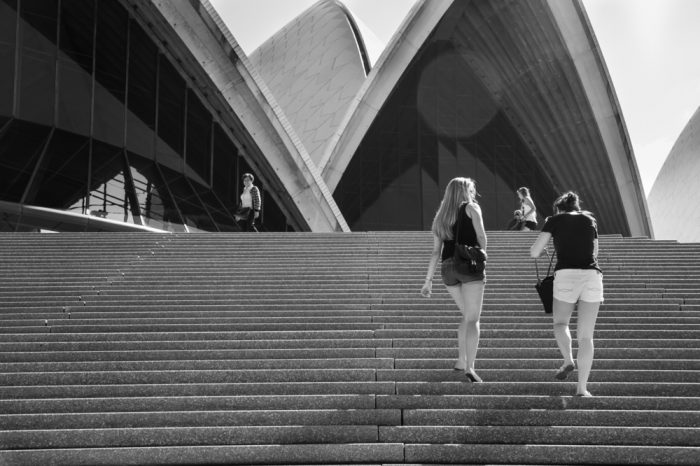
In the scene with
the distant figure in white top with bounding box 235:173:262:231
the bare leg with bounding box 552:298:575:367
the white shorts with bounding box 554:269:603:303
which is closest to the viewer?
the white shorts with bounding box 554:269:603:303

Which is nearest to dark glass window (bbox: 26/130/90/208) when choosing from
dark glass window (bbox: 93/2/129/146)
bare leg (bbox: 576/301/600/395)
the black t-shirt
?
dark glass window (bbox: 93/2/129/146)

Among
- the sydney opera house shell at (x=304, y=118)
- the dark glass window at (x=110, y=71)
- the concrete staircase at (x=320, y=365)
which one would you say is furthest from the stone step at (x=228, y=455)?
the dark glass window at (x=110, y=71)

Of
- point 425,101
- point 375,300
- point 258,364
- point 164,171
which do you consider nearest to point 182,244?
point 375,300

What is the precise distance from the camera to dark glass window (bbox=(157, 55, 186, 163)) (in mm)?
20047

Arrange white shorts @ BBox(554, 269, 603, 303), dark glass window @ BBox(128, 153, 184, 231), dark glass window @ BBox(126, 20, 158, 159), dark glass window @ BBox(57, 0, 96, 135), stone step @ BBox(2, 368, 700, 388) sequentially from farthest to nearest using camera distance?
Result: dark glass window @ BBox(126, 20, 158, 159), dark glass window @ BBox(57, 0, 96, 135), dark glass window @ BBox(128, 153, 184, 231), stone step @ BBox(2, 368, 700, 388), white shorts @ BBox(554, 269, 603, 303)

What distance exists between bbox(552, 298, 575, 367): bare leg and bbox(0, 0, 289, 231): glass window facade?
13103 millimetres

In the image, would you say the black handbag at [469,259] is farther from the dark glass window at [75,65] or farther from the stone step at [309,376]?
the dark glass window at [75,65]

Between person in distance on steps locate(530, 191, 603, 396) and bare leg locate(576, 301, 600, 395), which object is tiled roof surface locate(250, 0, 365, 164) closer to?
person in distance on steps locate(530, 191, 603, 396)

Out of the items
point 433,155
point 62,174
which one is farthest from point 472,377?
point 433,155

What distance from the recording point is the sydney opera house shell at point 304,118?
18078 millimetres

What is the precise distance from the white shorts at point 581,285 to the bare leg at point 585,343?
0.05 m

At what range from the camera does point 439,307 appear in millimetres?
8359

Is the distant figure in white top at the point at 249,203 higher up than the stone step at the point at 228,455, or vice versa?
the distant figure in white top at the point at 249,203

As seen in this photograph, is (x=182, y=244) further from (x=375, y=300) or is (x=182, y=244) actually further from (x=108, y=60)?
(x=108, y=60)
